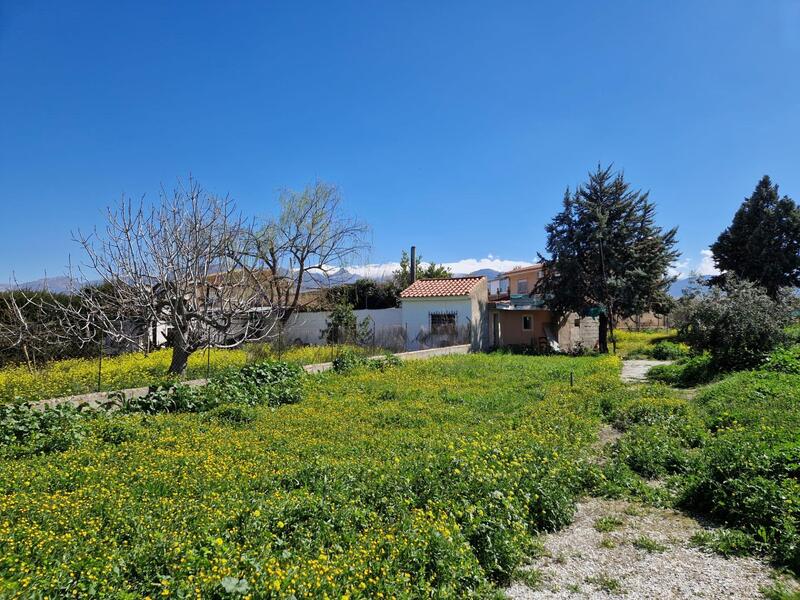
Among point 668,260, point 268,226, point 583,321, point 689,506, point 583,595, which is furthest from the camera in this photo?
point 583,321

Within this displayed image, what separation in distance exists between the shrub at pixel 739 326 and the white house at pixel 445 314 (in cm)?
1097

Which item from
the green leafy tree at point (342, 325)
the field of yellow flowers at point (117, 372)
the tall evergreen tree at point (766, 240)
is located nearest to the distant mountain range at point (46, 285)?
the field of yellow flowers at point (117, 372)

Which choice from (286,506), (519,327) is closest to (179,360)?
(286,506)

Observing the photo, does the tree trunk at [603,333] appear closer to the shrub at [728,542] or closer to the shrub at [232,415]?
the shrub at [232,415]

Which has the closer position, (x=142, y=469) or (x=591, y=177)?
(x=142, y=469)

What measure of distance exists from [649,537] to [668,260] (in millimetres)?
24692

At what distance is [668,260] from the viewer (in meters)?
25.9

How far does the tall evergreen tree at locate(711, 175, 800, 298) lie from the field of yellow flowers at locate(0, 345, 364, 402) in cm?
3026

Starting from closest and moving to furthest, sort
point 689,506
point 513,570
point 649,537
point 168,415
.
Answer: point 513,570, point 649,537, point 689,506, point 168,415

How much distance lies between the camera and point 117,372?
11836mm

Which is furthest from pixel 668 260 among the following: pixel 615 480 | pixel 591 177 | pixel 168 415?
pixel 168 415

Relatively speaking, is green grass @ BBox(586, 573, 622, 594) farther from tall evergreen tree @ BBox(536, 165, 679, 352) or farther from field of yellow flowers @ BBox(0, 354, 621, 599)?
tall evergreen tree @ BBox(536, 165, 679, 352)

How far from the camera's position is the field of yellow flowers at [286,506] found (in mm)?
3217

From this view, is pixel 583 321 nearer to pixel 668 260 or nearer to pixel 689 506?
pixel 668 260
